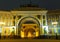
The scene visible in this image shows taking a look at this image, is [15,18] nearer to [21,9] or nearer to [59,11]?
[21,9]

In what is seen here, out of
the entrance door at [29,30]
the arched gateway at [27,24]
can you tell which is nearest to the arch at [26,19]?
the arched gateway at [27,24]

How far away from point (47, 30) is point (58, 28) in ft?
6.48

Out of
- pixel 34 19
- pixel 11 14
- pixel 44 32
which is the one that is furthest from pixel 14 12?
pixel 44 32

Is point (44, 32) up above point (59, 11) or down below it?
below

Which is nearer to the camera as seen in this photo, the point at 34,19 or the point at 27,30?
the point at 34,19

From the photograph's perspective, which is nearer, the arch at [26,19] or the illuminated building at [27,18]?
the illuminated building at [27,18]

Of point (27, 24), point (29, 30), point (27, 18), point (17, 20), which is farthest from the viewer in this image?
point (29, 30)

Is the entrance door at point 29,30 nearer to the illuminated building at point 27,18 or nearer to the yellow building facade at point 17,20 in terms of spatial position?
the yellow building facade at point 17,20

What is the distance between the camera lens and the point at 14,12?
33688 mm

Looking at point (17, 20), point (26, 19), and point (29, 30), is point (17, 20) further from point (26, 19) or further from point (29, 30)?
point (29, 30)

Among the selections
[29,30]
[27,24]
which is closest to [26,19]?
[27,24]

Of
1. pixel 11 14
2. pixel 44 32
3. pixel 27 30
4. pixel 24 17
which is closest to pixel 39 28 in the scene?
pixel 44 32

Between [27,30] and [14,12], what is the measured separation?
27.9 ft

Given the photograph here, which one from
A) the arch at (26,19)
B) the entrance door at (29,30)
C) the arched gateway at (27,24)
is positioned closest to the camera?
the arch at (26,19)
